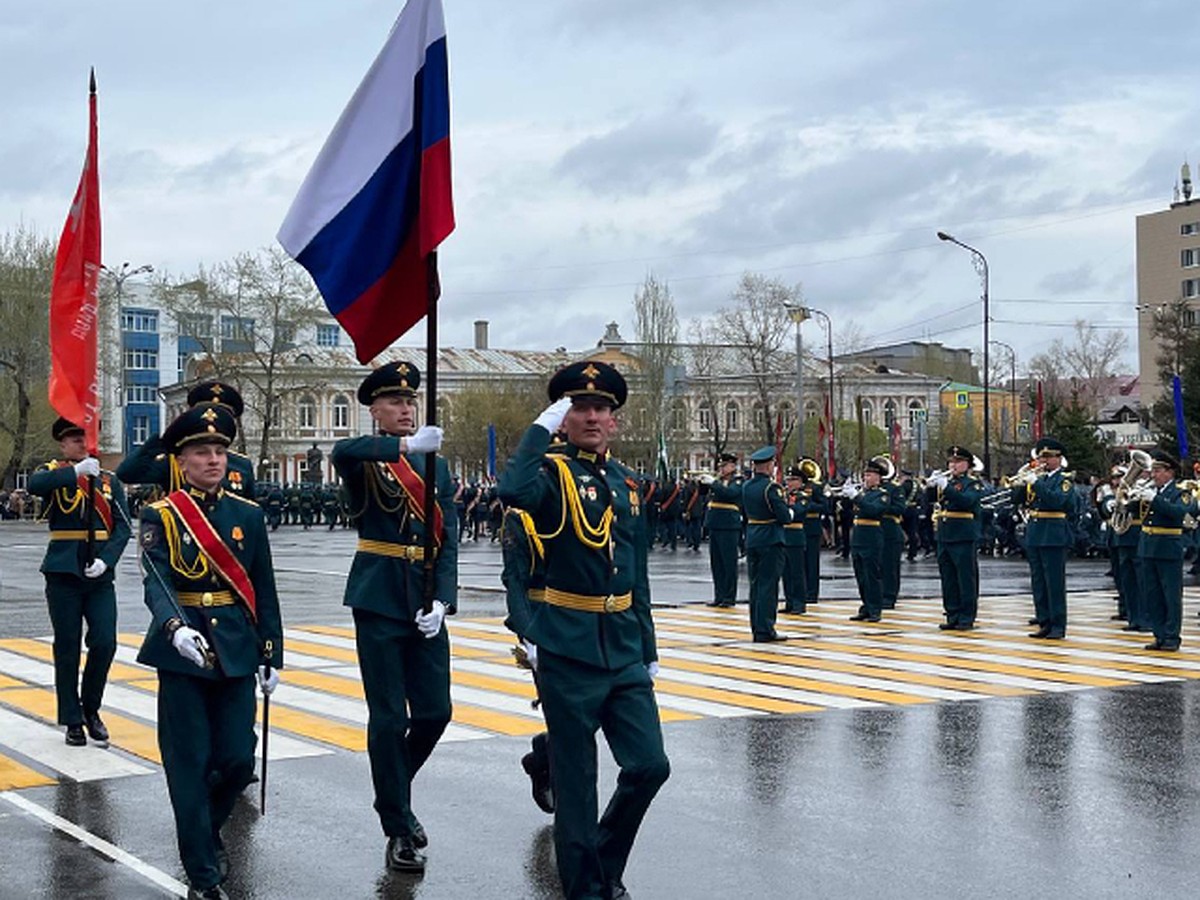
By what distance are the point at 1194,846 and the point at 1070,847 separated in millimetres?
564

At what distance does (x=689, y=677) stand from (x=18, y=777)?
5.91 meters

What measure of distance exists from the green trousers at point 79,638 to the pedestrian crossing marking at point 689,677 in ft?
0.99

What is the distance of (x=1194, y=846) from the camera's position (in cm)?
757

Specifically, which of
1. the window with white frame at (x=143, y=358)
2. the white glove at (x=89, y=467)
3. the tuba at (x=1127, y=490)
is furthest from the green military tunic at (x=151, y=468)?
the window with white frame at (x=143, y=358)

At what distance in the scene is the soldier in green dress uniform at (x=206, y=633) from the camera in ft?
22.0

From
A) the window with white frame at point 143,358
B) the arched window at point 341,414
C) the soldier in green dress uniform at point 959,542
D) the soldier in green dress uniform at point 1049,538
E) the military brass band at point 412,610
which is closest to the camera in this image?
the military brass band at point 412,610

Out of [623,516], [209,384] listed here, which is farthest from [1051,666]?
[623,516]

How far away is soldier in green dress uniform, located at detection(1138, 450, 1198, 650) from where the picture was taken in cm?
1617

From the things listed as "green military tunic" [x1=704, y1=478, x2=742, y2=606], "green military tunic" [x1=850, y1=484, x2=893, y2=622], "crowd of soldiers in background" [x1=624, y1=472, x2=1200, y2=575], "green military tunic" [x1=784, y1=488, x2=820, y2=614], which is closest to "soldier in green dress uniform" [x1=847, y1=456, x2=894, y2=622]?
"green military tunic" [x1=850, y1=484, x2=893, y2=622]

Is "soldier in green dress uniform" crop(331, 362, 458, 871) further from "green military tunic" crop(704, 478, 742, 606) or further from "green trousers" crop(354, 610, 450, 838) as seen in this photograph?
"green military tunic" crop(704, 478, 742, 606)

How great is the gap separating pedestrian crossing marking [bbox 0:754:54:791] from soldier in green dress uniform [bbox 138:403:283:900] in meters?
2.33

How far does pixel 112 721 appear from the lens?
11.3 m

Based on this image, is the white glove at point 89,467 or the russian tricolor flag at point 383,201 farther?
the white glove at point 89,467

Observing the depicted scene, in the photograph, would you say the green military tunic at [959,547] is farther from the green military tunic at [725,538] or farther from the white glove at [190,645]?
the white glove at [190,645]
